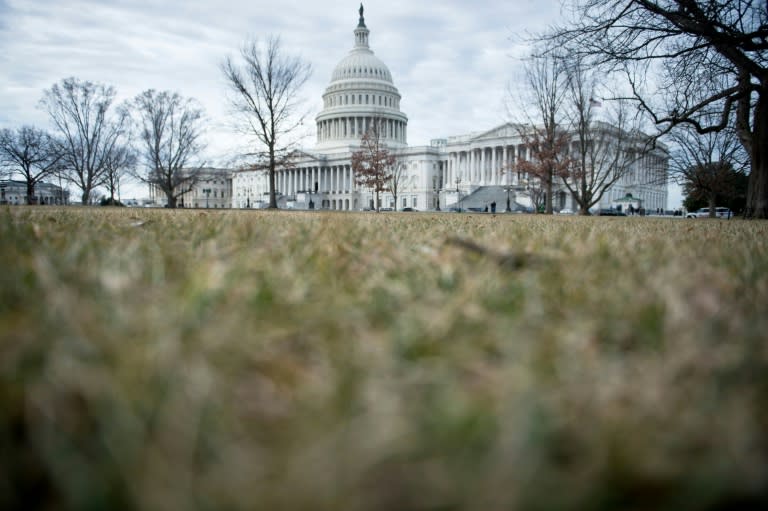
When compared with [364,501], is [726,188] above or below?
above

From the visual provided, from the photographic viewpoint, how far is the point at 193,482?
0.42 metres

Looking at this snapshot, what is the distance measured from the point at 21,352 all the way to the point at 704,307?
50.3 inches

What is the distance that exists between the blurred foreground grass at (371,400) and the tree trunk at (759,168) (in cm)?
1829

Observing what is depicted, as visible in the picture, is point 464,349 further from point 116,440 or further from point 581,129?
point 581,129

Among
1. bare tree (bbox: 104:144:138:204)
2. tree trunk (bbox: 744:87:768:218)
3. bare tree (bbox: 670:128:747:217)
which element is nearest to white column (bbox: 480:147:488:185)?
bare tree (bbox: 670:128:747:217)

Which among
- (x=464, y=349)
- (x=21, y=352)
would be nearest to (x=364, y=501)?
(x=464, y=349)

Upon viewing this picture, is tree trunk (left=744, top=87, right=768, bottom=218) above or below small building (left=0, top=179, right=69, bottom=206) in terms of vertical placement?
below

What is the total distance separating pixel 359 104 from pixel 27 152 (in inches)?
2266

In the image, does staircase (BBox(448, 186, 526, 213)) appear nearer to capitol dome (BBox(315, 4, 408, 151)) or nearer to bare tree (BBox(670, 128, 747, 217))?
capitol dome (BBox(315, 4, 408, 151))

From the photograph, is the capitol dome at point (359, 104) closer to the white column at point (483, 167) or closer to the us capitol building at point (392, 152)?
the us capitol building at point (392, 152)

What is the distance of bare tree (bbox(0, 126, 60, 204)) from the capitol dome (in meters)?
53.5

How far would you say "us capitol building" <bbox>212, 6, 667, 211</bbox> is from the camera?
3285 inches

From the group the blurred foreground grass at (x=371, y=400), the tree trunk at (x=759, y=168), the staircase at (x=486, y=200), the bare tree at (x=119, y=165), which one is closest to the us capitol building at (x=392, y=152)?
the staircase at (x=486, y=200)

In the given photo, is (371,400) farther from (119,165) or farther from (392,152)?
(392,152)
